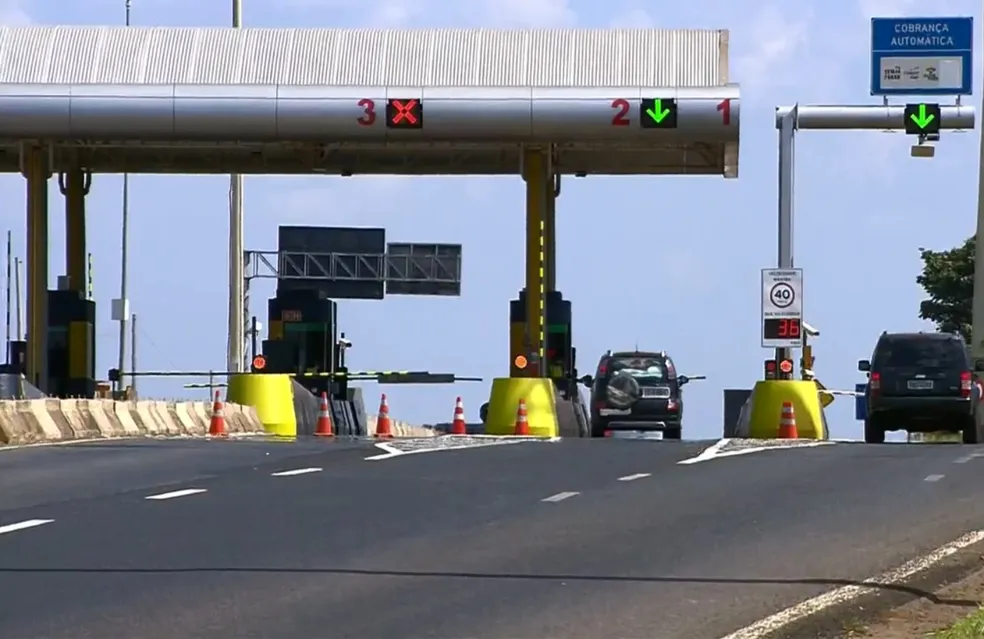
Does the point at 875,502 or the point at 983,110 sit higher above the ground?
the point at 983,110

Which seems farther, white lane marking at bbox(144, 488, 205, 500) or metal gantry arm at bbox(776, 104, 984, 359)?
metal gantry arm at bbox(776, 104, 984, 359)

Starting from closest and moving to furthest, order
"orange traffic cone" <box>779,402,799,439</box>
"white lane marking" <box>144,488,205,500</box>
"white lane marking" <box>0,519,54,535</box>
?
"white lane marking" <box>0,519,54,535</box> < "white lane marking" <box>144,488,205,500</box> < "orange traffic cone" <box>779,402,799,439</box>

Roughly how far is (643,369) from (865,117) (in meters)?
7.38

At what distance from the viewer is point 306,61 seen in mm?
34969

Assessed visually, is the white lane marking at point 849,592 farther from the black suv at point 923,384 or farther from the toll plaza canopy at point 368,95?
the toll plaza canopy at point 368,95

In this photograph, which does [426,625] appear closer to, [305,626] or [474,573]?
[305,626]

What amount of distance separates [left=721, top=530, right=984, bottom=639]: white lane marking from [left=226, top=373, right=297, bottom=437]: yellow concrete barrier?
18976 mm

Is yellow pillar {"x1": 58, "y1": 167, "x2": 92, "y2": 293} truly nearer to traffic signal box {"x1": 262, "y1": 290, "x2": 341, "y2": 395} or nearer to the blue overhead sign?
traffic signal box {"x1": 262, "y1": 290, "x2": 341, "y2": 395}

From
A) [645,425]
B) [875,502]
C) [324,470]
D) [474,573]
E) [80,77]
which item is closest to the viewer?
[474,573]

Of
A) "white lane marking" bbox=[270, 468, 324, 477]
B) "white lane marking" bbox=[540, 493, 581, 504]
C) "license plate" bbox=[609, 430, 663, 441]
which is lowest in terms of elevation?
"license plate" bbox=[609, 430, 663, 441]

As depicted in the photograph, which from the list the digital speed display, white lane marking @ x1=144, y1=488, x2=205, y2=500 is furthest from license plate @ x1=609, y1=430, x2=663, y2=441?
white lane marking @ x1=144, y1=488, x2=205, y2=500

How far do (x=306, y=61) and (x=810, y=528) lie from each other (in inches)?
861

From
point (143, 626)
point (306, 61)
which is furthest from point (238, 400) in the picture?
point (143, 626)

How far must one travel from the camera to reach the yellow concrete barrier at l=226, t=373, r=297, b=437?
1262 inches
